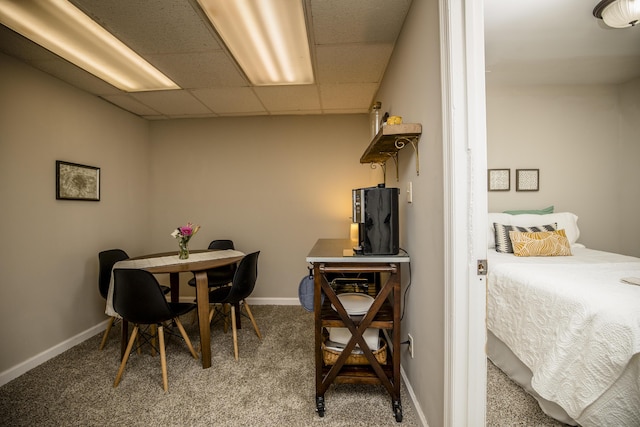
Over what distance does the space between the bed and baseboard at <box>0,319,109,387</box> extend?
3623mm

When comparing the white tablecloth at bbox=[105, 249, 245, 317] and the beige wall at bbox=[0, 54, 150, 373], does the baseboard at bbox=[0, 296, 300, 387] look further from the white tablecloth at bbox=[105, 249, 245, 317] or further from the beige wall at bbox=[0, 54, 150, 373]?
the white tablecloth at bbox=[105, 249, 245, 317]

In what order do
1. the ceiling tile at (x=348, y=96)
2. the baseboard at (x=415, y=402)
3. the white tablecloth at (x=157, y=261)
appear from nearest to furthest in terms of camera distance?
the baseboard at (x=415, y=402)
the white tablecloth at (x=157, y=261)
the ceiling tile at (x=348, y=96)

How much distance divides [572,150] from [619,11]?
1.91m

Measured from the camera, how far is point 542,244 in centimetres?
261

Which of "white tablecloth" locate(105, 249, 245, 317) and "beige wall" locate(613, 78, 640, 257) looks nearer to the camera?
"white tablecloth" locate(105, 249, 245, 317)

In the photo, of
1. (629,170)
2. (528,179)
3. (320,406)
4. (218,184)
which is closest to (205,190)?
(218,184)

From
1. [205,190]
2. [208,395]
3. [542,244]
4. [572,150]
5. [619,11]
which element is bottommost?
[208,395]

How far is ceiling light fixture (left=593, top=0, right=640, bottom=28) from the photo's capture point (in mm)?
1908

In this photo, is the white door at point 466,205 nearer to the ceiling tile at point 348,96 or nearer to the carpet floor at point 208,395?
the carpet floor at point 208,395

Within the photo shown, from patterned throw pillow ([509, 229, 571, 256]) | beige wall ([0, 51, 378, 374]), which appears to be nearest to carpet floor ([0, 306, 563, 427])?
beige wall ([0, 51, 378, 374])

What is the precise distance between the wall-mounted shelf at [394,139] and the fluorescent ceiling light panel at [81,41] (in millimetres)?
2096

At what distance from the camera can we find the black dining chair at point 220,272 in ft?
9.84

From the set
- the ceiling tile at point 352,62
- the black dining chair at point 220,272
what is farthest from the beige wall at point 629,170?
the black dining chair at point 220,272

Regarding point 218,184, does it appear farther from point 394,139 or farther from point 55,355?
point 394,139
